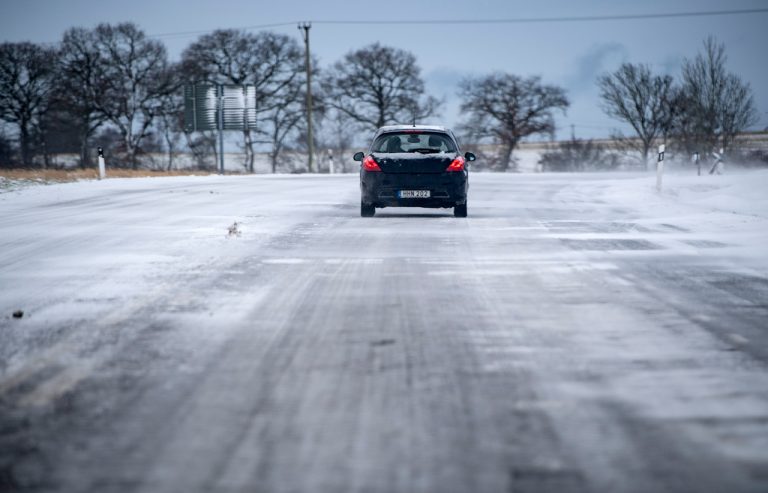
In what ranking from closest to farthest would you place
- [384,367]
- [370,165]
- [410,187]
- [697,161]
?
1. [384,367]
2. [410,187]
3. [370,165]
4. [697,161]

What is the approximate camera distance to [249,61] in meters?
66.1

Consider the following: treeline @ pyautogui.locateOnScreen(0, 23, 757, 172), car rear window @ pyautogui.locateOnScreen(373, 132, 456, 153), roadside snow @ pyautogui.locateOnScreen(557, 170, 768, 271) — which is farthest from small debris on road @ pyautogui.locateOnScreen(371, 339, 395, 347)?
treeline @ pyautogui.locateOnScreen(0, 23, 757, 172)

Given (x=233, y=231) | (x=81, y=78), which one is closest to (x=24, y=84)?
(x=81, y=78)

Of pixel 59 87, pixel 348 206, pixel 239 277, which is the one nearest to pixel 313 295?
pixel 239 277

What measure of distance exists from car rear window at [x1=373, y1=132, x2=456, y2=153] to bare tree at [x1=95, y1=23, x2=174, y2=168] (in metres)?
50.3

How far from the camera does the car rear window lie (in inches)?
625

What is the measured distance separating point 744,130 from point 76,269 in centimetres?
4852

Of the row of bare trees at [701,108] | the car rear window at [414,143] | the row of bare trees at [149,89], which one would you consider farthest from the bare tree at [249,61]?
the car rear window at [414,143]

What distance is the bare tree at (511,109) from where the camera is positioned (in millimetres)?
74188

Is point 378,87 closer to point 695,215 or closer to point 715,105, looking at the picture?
point 715,105

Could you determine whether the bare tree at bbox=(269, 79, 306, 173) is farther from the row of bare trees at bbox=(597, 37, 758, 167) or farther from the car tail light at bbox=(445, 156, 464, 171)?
the car tail light at bbox=(445, 156, 464, 171)

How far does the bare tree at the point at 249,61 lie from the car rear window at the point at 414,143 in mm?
50944

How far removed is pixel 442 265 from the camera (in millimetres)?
9156

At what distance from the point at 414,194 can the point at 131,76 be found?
51950 millimetres
